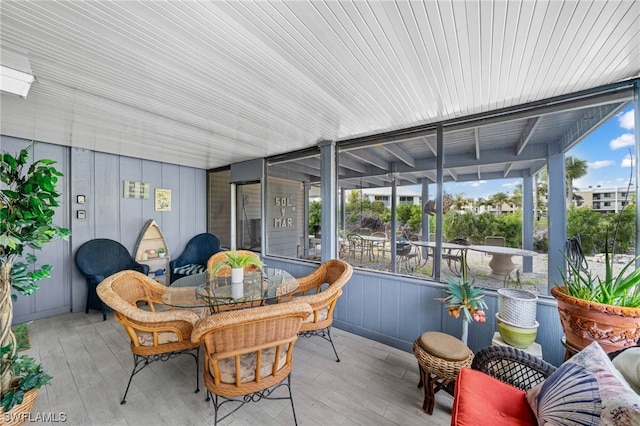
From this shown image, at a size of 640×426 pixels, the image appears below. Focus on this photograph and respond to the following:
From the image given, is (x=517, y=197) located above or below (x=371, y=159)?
below

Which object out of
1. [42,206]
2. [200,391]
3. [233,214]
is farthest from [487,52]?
[233,214]

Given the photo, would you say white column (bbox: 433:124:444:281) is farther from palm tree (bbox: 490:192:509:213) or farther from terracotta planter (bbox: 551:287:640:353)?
terracotta planter (bbox: 551:287:640:353)

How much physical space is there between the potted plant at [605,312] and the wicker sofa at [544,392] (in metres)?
0.19

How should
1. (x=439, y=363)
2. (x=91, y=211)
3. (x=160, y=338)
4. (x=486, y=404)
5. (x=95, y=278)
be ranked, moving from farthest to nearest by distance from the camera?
(x=91, y=211) → (x=95, y=278) → (x=160, y=338) → (x=439, y=363) → (x=486, y=404)

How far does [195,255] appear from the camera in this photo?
16.0 ft

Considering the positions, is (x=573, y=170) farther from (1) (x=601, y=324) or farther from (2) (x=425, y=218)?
(1) (x=601, y=324)

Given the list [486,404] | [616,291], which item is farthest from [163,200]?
[616,291]

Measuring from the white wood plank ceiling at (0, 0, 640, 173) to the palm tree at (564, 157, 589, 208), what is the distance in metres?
0.49

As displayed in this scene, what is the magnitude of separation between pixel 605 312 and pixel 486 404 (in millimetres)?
914

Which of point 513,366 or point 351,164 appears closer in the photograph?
point 513,366

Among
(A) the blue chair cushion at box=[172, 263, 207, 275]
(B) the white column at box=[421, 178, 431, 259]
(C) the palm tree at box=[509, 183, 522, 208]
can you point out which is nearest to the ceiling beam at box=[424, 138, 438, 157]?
(B) the white column at box=[421, 178, 431, 259]

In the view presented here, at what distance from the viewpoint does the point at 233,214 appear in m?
5.04

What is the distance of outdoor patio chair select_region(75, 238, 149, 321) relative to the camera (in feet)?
11.7

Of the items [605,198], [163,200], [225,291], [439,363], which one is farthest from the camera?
[163,200]
